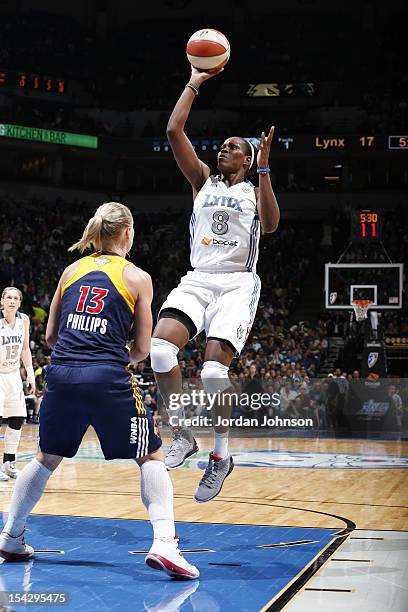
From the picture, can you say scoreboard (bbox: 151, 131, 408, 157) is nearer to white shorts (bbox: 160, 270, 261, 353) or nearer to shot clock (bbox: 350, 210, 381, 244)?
shot clock (bbox: 350, 210, 381, 244)

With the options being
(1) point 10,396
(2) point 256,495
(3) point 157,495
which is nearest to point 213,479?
(3) point 157,495

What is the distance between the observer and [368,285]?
65.1ft

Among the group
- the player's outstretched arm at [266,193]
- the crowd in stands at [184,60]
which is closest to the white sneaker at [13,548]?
the player's outstretched arm at [266,193]

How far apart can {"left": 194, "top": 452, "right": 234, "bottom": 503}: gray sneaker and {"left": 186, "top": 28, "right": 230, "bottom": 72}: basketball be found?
2.61 metres

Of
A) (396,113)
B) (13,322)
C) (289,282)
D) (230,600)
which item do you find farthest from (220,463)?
(396,113)

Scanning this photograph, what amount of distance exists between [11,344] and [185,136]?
15.3 ft

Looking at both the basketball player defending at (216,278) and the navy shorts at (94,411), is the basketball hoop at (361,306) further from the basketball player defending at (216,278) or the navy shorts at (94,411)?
the navy shorts at (94,411)

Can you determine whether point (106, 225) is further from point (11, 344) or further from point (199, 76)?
point (11, 344)

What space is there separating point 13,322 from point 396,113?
21.2 m

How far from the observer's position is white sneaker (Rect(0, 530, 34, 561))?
5.13 meters

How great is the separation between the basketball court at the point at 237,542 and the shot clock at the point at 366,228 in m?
9.37

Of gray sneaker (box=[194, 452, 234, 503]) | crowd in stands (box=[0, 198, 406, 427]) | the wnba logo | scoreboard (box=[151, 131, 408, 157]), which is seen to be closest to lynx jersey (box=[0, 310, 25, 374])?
gray sneaker (box=[194, 452, 234, 503])

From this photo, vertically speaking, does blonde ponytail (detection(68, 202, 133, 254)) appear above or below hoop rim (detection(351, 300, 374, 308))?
below

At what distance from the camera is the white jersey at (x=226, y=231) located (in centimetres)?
595
